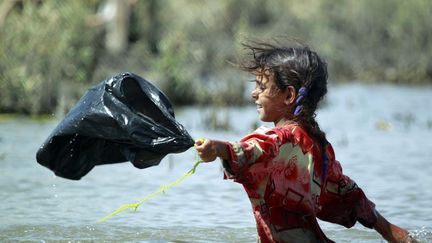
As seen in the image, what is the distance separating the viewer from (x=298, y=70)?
571 cm

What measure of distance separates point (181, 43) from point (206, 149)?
556 inches

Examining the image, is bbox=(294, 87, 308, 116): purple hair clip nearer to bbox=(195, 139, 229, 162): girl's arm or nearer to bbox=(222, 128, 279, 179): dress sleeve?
bbox=(222, 128, 279, 179): dress sleeve

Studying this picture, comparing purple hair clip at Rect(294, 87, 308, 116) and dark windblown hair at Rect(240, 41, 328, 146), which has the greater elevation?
dark windblown hair at Rect(240, 41, 328, 146)

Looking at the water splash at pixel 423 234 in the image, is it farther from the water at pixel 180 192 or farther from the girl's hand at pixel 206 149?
the girl's hand at pixel 206 149

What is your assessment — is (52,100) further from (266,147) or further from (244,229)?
(266,147)

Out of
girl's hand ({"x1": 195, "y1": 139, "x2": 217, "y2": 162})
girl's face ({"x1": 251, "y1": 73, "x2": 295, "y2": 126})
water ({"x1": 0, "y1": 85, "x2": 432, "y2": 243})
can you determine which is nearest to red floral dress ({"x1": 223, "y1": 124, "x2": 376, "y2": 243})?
girl's face ({"x1": 251, "y1": 73, "x2": 295, "y2": 126})

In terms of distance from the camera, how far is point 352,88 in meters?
23.3

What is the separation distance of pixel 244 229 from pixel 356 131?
737 centimetres

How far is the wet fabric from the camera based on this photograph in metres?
5.55

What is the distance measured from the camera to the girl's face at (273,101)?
5730mm

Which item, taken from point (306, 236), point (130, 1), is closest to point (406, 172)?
point (306, 236)

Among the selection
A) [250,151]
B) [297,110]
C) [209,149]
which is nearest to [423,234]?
[297,110]

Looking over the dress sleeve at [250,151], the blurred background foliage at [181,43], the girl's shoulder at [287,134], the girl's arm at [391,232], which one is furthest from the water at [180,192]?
the dress sleeve at [250,151]

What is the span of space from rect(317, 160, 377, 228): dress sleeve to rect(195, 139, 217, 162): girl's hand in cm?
122
